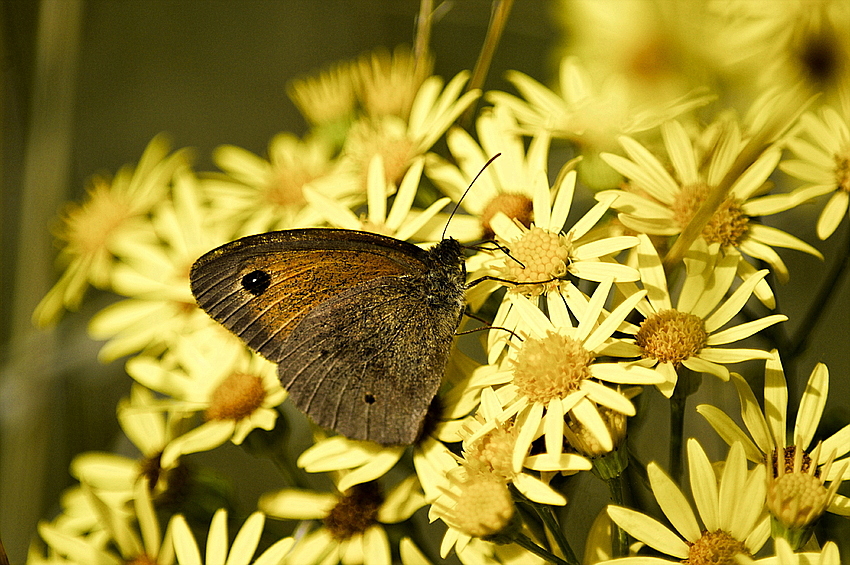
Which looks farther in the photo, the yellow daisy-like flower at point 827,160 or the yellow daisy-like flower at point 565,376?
the yellow daisy-like flower at point 827,160

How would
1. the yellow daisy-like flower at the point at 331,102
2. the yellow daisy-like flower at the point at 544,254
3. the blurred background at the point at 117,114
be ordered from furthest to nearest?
the blurred background at the point at 117,114 → the yellow daisy-like flower at the point at 331,102 → the yellow daisy-like flower at the point at 544,254

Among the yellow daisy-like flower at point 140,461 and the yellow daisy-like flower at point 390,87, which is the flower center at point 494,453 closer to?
the yellow daisy-like flower at point 140,461

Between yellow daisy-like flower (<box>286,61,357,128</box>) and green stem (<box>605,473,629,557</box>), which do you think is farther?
yellow daisy-like flower (<box>286,61,357,128</box>)

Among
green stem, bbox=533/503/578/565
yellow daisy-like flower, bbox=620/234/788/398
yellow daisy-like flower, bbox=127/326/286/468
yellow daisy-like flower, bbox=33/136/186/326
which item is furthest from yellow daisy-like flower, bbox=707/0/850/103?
yellow daisy-like flower, bbox=33/136/186/326

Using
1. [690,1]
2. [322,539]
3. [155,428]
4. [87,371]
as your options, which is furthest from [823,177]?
[87,371]

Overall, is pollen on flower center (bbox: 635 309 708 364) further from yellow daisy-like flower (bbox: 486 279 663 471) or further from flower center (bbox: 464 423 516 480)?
flower center (bbox: 464 423 516 480)

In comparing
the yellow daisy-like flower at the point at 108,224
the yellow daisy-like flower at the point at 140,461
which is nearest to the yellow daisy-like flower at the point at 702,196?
the yellow daisy-like flower at the point at 140,461
